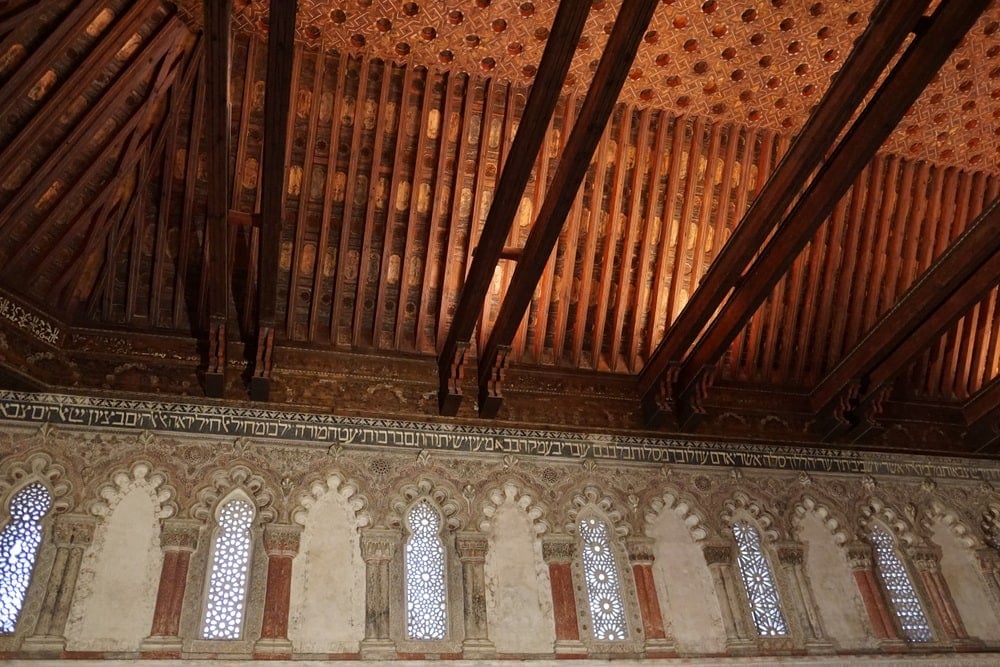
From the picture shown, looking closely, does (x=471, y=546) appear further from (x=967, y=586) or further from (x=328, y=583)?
(x=967, y=586)

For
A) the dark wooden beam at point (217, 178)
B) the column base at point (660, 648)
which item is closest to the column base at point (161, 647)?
the dark wooden beam at point (217, 178)

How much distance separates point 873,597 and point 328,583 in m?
5.37

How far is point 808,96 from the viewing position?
8.65 m

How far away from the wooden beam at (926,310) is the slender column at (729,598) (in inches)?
93.7

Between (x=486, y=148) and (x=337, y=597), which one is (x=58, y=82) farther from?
(x=337, y=597)

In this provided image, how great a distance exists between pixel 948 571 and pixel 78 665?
8.37 m

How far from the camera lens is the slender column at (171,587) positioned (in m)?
6.92

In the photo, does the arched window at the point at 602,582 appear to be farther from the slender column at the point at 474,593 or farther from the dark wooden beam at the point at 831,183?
the dark wooden beam at the point at 831,183

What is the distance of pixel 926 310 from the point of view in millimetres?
8734

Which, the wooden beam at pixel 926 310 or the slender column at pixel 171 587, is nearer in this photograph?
the slender column at pixel 171 587

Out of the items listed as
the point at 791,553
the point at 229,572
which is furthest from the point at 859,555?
the point at 229,572

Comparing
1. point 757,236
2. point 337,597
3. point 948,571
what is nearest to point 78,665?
point 337,597

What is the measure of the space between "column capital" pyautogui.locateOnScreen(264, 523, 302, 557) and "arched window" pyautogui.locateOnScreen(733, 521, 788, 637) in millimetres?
4298

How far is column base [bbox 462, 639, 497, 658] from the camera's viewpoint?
7.51 meters
